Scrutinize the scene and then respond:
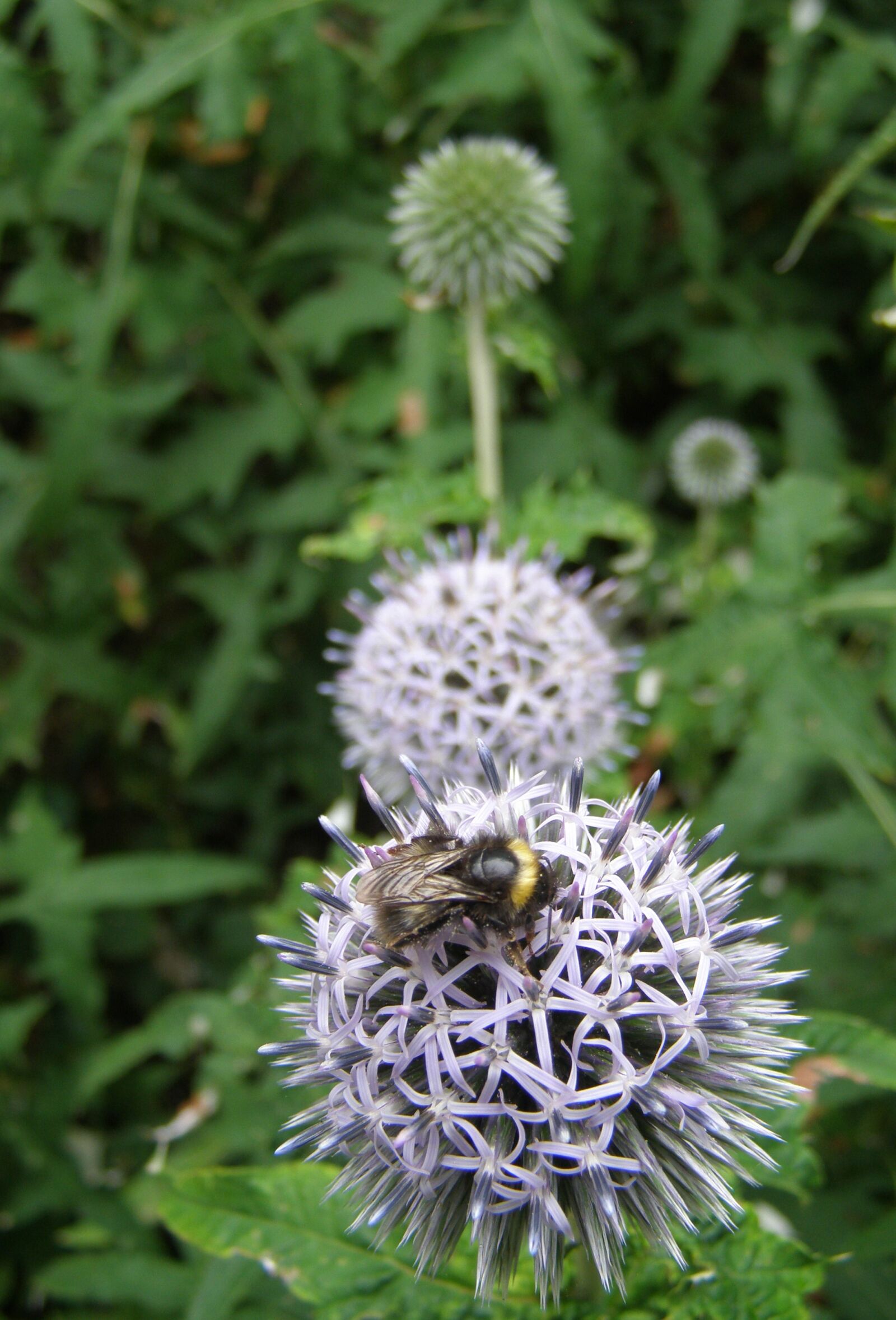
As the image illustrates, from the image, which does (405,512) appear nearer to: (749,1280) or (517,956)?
(517,956)

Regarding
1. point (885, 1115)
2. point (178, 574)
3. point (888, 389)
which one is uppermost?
point (178, 574)

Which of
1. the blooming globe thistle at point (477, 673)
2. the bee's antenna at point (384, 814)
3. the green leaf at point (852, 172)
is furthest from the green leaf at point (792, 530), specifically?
the bee's antenna at point (384, 814)

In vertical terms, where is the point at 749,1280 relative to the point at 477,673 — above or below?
below

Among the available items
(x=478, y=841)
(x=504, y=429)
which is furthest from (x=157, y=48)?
(x=478, y=841)

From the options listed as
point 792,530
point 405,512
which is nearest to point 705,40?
point 792,530

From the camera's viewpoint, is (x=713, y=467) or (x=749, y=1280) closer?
(x=749, y=1280)

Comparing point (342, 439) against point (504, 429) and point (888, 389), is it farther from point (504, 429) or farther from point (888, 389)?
point (888, 389)
